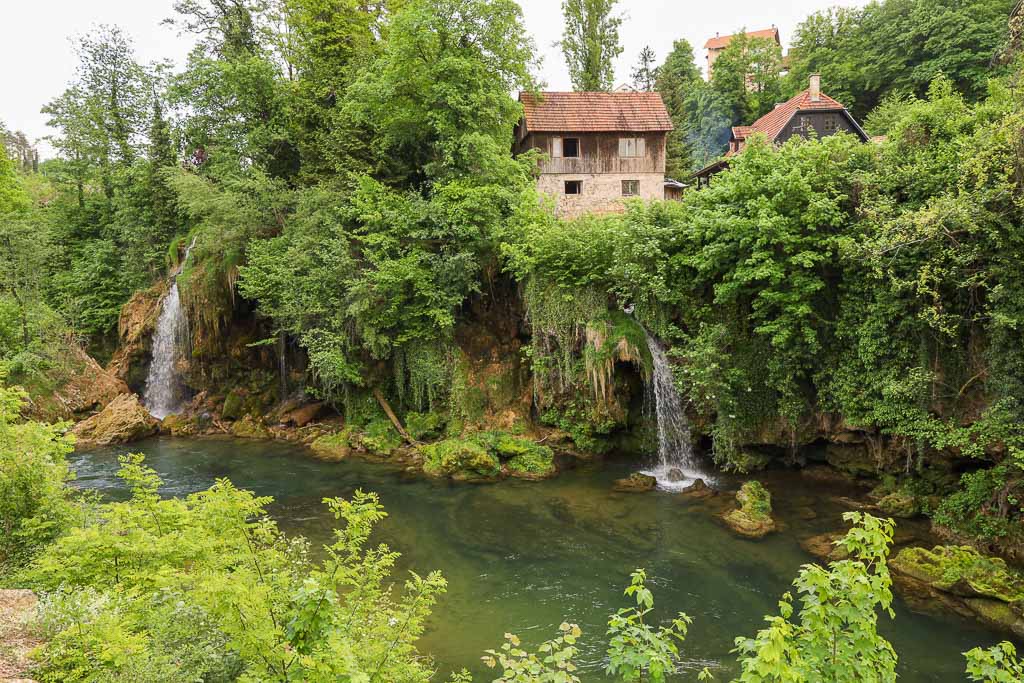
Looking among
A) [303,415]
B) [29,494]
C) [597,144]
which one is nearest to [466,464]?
[303,415]

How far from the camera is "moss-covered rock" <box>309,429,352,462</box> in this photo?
757 inches

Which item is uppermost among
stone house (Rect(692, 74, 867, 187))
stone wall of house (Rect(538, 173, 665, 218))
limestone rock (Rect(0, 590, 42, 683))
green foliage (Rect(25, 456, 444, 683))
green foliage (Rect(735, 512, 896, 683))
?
stone house (Rect(692, 74, 867, 187))

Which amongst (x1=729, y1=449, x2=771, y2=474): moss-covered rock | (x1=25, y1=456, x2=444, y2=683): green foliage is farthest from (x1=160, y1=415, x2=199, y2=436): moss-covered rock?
(x1=729, y1=449, x2=771, y2=474): moss-covered rock

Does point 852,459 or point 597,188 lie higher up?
point 597,188

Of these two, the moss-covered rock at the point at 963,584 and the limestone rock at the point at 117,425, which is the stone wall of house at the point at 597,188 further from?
the moss-covered rock at the point at 963,584

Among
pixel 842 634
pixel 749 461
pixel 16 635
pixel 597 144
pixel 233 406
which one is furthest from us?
pixel 597 144

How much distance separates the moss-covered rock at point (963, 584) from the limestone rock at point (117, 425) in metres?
24.3

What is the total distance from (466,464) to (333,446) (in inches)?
219

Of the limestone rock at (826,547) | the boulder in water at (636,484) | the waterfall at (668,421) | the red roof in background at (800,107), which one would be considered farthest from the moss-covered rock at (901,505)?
the red roof in background at (800,107)

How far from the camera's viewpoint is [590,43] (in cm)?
3325

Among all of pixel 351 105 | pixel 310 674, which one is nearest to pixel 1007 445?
pixel 310 674

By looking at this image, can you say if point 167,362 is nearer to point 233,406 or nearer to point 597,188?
point 233,406

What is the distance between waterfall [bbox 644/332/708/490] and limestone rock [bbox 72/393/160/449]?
19.0m

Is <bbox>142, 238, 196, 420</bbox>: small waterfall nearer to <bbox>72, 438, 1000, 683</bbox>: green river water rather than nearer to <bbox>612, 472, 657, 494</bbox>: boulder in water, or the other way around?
<bbox>72, 438, 1000, 683</bbox>: green river water
